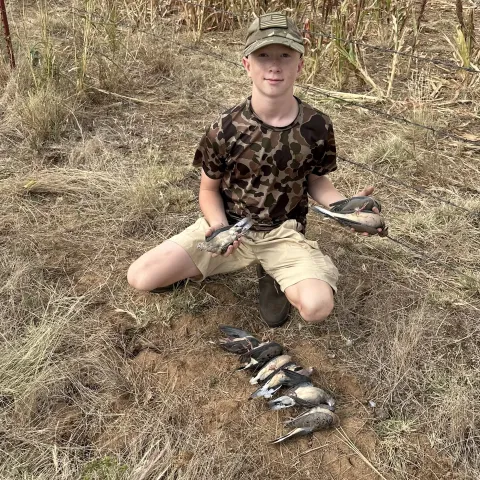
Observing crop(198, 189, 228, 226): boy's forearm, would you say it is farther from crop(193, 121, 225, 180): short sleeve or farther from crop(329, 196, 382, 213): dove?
crop(329, 196, 382, 213): dove

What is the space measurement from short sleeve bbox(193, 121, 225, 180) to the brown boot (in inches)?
22.2

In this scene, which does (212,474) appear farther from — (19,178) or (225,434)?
(19,178)

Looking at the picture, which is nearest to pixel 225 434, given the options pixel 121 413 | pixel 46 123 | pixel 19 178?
pixel 121 413

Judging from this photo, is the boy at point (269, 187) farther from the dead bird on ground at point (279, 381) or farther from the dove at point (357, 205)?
the dead bird on ground at point (279, 381)

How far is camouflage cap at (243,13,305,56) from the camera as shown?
2043 mm

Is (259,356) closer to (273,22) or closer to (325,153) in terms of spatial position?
(325,153)

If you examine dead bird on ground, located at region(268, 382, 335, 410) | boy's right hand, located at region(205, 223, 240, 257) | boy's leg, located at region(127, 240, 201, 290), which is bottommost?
dead bird on ground, located at region(268, 382, 335, 410)

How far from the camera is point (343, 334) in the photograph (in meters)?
2.49

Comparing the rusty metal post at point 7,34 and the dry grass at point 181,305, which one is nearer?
the dry grass at point 181,305

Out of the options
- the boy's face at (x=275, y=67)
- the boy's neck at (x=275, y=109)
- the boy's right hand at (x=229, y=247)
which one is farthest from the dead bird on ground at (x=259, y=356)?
the boy's face at (x=275, y=67)

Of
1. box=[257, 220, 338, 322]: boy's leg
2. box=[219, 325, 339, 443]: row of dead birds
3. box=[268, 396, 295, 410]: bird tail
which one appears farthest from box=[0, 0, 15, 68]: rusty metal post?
box=[268, 396, 295, 410]: bird tail

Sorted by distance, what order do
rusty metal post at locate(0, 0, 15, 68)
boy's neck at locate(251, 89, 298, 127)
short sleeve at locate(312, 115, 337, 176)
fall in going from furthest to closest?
rusty metal post at locate(0, 0, 15, 68) < short sleeve at locate(312, 115, 337, 176) < boy's neck at locate(251, 89, 298, 127)

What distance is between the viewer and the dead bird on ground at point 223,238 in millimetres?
2252

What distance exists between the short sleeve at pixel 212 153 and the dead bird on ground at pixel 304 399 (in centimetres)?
98
